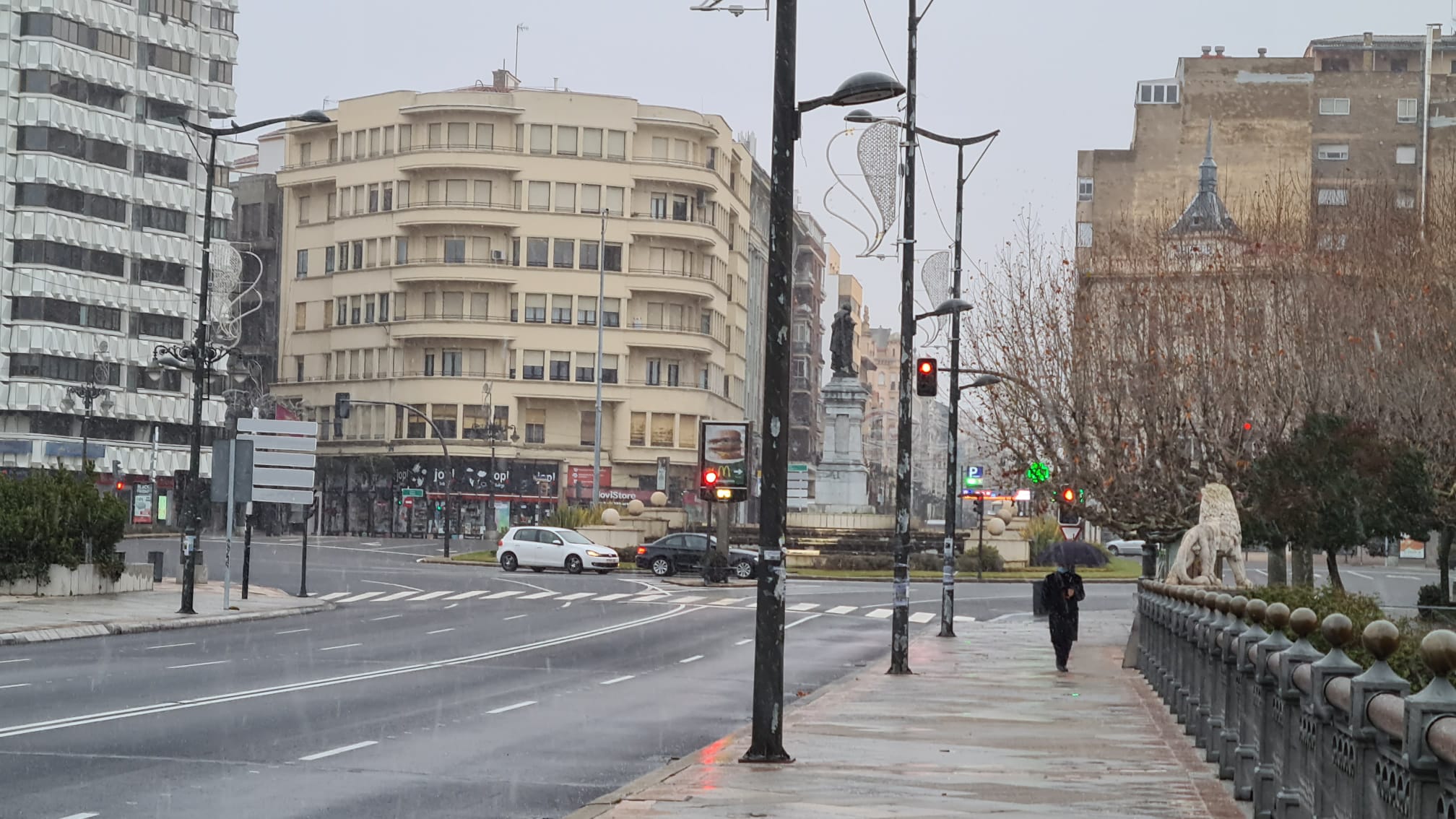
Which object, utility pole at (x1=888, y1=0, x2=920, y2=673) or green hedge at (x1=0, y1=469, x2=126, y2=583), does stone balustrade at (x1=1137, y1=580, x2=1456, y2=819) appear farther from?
green hedge at (x1=0, y1=469, x2=126, y2=583)

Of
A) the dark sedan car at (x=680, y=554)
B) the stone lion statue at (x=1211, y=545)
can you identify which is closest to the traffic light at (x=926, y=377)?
the stone lion statue at (x=1211, y=545)

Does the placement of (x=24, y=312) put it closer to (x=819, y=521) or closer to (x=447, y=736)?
(x=819, y=521)

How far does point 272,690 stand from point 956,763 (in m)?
8.35

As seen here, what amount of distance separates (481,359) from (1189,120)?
40072 mm

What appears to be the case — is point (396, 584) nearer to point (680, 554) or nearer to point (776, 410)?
point (680, 554)

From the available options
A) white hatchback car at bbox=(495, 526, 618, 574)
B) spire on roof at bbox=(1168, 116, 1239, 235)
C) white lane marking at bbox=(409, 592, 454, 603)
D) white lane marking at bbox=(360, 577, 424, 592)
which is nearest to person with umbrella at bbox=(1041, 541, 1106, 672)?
white lane marking at bbox=(409, 592, 454, 603)

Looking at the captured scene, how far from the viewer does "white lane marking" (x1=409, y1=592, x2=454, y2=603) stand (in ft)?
149

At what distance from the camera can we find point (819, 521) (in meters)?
73.4

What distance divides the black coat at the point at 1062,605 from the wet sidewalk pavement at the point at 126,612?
48.0 ft

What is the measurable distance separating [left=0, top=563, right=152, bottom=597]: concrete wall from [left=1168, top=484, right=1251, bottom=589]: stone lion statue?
22515mm

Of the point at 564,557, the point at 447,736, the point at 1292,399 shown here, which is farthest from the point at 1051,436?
the point at 447,736

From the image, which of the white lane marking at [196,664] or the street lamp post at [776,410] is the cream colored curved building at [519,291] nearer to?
the white lane marking at [196,664]

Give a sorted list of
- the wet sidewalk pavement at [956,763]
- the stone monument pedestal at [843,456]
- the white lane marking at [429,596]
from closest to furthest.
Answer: the wet sidewalk pavement at [956,763] < the white lane marking at [429,596] < the stone monument pedestal at [843,456]

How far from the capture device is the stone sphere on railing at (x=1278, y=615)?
398 inches
